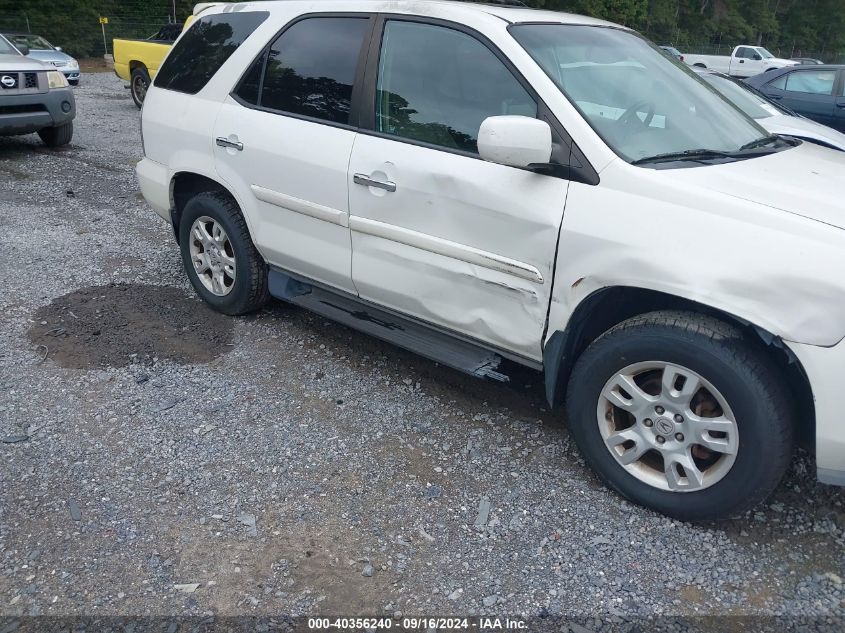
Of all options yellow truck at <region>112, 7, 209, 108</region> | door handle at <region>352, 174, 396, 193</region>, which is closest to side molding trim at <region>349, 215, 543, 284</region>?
door handle at <region>352, 174, 396, 193</region>

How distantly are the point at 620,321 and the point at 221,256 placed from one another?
2560mm

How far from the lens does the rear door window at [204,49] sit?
4.29 m

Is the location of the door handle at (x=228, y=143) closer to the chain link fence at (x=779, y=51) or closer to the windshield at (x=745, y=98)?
the windshield at (x=745, y=98)

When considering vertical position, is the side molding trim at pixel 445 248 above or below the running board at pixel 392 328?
above

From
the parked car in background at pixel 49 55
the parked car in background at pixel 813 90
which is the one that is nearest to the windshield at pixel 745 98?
the parked car in background at pixel 813 90

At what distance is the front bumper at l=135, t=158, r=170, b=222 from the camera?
4703 millimetres

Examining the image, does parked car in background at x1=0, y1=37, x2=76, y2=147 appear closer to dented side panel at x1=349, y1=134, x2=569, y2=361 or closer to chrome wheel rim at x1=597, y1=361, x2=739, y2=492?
dented side panel at x1=349, y1=134, x2=569, y2=361

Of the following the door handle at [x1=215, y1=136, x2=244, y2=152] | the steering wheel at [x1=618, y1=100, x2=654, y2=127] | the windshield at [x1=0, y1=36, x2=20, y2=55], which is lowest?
the door handle at [x1=215, y1=136, x2=244, y2=152]

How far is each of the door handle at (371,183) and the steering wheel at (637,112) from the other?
1.05 m

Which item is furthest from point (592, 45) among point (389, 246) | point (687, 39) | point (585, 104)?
point (687, 39)

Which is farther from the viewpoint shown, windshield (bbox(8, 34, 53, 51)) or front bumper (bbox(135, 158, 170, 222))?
windshield (bbox(8, 34, 53, 51))

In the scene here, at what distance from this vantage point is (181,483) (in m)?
3.11

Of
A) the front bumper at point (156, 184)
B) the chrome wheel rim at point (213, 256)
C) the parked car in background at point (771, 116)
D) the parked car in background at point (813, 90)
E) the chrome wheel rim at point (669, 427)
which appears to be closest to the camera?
the chrome wheel rim at point (669, 427)

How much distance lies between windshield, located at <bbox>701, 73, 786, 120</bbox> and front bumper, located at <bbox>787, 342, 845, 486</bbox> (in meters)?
6.05
